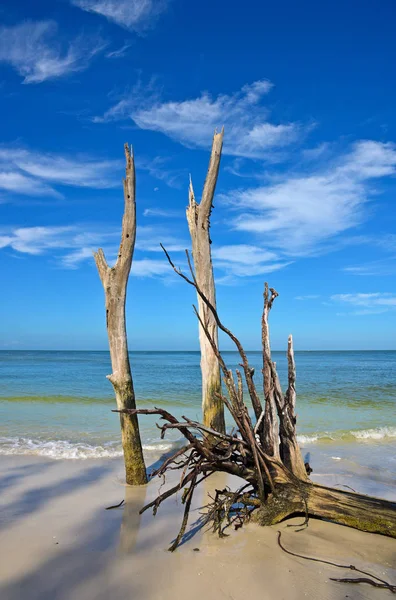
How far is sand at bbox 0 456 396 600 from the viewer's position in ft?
10.00

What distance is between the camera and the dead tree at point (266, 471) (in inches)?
154

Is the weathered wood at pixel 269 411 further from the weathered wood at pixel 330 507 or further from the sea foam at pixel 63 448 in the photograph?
the sea foam at pixel 63 448

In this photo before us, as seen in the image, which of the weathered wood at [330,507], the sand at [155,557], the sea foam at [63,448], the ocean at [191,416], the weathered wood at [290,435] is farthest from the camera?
the sea foam at [63,448]

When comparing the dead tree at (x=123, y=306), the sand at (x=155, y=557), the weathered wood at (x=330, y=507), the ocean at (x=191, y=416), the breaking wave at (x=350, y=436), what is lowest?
the breaking wave at (x=350, y=436)

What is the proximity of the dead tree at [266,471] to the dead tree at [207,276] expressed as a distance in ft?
7.83

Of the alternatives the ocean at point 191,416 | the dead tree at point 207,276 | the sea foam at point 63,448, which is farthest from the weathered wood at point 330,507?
the sea foam at point 63,448

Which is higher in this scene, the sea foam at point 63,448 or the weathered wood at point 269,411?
the weathered wood at point 269,411

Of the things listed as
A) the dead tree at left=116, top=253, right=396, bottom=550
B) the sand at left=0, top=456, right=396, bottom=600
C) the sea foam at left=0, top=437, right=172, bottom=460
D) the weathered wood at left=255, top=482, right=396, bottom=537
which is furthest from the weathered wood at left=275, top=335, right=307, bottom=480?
the sea foam at left=0, top=437, right=172, bottom=460

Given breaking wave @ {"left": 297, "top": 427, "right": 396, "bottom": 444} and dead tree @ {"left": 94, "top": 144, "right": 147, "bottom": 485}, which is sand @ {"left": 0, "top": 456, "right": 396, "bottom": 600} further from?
breaking wave @ {"left": 297, "top": 427, "right": 396, "bottom": 444}

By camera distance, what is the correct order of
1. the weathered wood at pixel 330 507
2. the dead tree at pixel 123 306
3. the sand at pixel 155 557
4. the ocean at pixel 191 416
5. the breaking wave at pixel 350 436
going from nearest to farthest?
1. the sand at pixel 155 557
2. the weathered wood at pixel 330 507
3. the dead tree at pixel 123 306
4. the ocean at pixel 191 416
5. the breaking wave at pixel 350 436

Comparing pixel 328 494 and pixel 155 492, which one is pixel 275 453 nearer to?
pixel 328 494

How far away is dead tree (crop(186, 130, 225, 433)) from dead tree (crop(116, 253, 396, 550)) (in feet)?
7.83

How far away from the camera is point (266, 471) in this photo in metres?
3.99

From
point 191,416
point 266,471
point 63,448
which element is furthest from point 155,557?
point 191,416
